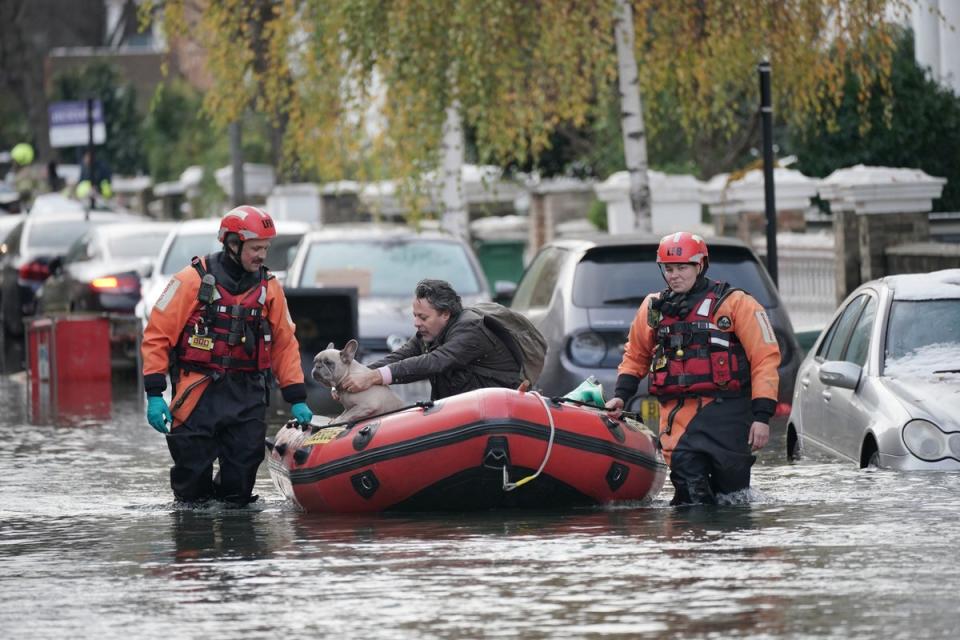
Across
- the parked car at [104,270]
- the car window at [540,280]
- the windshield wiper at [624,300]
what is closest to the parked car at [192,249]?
the parked car at [104,270]

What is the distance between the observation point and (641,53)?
22.4m

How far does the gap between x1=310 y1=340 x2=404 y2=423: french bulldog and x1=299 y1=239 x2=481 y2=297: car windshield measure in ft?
24.6

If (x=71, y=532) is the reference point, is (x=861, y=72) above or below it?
above

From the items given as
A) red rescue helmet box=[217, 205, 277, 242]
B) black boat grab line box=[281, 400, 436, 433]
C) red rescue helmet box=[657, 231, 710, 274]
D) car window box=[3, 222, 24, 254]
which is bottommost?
black boat grab line box=[281, 400, 436, 433]

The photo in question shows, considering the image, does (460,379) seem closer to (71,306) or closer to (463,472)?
(463,472)

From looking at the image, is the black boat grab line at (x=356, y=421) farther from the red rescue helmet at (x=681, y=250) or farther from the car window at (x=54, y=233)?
the car window at (x=54, y=233)

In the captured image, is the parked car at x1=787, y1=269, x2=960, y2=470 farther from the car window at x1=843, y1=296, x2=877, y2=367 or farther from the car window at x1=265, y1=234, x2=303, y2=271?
the car window at x1=265, y1=234, x2=303, y2=271

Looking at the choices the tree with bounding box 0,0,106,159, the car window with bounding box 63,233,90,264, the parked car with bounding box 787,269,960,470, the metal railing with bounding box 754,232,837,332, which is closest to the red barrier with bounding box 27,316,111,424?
the car window with bounding box 63,233,90,264

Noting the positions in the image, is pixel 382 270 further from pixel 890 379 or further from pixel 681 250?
pixel 681 250

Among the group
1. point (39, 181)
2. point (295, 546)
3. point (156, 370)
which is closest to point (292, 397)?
point (156, 370)

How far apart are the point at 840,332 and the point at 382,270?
22.7 feet

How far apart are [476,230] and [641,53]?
14.9 m

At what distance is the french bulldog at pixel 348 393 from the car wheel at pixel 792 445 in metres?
3.17

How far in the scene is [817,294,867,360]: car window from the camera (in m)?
13.2
